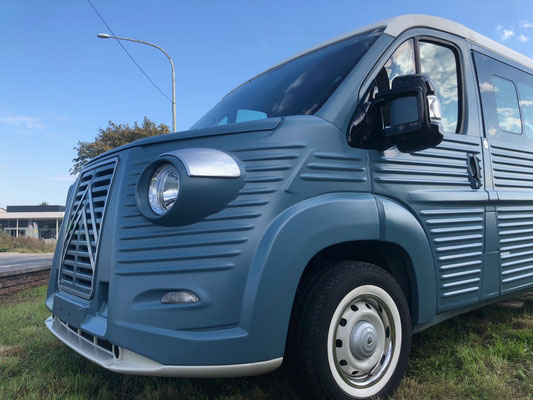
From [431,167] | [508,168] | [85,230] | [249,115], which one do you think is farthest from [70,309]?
[508,168]

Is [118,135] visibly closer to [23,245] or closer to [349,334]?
[23,245]

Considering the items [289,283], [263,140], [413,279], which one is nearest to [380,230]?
[413,279]

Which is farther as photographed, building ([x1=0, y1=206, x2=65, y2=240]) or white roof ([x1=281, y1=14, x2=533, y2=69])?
building ([x1=0, y1=206, x2=65, y2=240])

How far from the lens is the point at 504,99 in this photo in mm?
3246

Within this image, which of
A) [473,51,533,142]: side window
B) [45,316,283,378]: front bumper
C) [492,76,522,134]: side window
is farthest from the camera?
[492,76,522,134]: side window

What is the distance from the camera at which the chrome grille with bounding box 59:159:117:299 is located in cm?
215

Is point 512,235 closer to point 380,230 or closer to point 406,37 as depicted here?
point 380,230

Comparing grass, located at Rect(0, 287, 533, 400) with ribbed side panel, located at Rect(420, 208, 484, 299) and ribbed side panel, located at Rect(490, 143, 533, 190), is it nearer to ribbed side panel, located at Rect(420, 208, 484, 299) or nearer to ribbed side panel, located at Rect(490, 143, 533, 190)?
ribbed side panel, located at Rect(420, 208, 484, 299)

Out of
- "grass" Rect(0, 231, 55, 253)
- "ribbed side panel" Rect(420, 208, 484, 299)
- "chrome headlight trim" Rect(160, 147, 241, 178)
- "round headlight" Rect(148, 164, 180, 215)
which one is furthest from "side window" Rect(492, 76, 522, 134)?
"grass" Rect(0, 231, 55, 253)

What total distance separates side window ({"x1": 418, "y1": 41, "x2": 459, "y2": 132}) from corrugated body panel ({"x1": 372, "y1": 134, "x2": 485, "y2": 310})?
184mm

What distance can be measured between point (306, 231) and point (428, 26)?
1.77 metres

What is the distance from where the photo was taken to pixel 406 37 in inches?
101

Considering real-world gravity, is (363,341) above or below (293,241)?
below

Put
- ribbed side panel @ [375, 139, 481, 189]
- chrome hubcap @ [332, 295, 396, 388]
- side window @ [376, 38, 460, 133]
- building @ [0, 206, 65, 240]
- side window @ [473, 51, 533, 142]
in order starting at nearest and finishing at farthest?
chrome hubcap @ [332, 295, 396, 388]
ribbed side panel @ [375, 139, 481, 189]
side window @ [376, 38, 460, 133]
side window @ [473, 51, 533, 142]
building @ [0, 206, 65, 240]
